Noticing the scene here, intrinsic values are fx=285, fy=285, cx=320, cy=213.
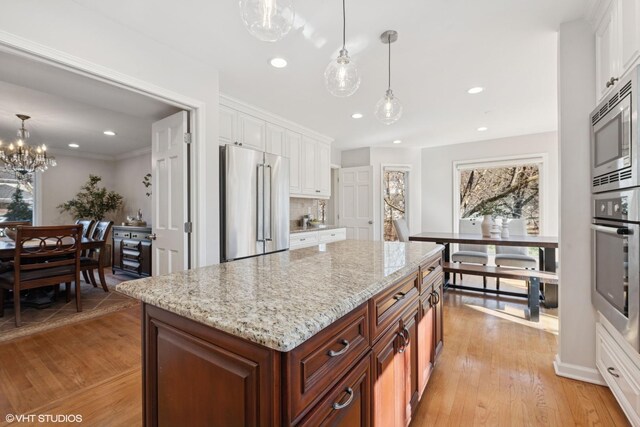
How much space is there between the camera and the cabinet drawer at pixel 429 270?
1.64 m

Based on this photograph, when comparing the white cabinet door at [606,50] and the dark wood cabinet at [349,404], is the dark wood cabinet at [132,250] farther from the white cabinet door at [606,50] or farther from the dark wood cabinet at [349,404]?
the white cabinet door at [606,50]

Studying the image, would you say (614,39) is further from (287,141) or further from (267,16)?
(287,141)

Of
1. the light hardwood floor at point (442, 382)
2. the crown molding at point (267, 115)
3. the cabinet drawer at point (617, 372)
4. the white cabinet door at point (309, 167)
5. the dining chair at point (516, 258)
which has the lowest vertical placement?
the light hardwood floor at point (442, 382)

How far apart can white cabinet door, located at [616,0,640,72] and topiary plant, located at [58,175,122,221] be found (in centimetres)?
744

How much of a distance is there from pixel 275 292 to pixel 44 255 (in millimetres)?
3270

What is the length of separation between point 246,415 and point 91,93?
2.57 m

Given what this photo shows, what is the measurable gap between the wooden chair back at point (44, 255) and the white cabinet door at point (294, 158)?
258cm

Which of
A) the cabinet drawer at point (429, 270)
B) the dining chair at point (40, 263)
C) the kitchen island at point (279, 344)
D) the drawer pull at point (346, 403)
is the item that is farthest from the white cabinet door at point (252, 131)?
the drawer pull at point (346, 403)

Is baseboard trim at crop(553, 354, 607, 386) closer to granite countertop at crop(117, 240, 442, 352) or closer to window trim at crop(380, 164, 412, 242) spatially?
granite countertop at crop(117, 240, 442, 352)

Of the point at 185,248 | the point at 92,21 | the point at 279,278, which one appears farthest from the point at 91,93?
the point at 279,278

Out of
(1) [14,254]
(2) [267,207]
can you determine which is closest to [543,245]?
(2) [267,207]

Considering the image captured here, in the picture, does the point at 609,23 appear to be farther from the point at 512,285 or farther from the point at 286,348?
the point at 512,285

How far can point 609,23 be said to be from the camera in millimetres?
1622

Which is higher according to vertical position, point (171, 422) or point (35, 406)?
point (171, 422)
